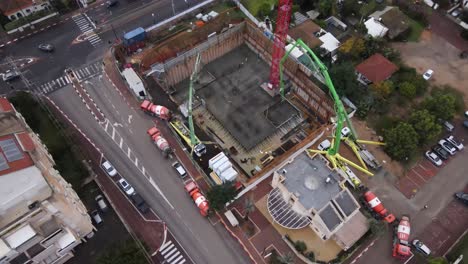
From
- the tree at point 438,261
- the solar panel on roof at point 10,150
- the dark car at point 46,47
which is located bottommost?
the tree at point 438,261

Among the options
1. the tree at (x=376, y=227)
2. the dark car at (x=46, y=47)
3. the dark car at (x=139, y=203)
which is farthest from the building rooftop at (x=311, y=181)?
the dark car at (x=46, y=47)

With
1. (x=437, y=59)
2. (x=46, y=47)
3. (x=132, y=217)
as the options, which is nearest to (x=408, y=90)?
(x=437, y=59)

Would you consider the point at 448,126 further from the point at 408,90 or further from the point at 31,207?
the point at 31,207

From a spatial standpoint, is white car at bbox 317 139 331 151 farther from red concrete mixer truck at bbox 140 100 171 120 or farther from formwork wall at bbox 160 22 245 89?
formwork wall at bbox 160 22 245 89

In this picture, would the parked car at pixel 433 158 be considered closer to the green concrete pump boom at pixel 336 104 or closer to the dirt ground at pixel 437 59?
the green concrete pump boom at pixel 336 104

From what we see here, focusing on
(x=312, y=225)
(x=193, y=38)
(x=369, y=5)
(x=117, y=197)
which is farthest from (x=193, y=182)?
(x=369, y=5)

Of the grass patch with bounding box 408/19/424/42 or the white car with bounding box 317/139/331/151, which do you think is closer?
the white car with bounding box 317/139/331/151

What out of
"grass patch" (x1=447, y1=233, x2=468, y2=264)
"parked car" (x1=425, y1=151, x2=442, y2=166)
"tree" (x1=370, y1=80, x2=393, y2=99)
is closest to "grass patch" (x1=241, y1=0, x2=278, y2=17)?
"tree" (x1=370, y1=80, x2=393, y2=99)
